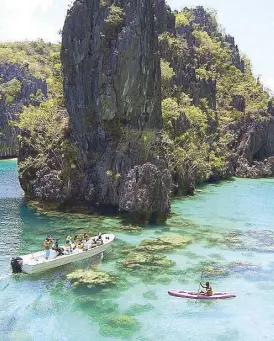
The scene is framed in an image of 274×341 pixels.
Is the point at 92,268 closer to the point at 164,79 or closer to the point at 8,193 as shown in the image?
the point at 8,193

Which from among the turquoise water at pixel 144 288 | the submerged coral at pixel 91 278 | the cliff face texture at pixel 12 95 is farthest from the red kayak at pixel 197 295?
the cliff face texture at pixel 12 95

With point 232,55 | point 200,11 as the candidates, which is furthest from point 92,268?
point 200,11

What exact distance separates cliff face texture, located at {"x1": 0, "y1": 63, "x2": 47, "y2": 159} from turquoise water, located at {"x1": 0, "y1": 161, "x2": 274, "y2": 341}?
300 ft

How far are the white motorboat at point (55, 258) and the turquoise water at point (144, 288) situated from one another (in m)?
0.62

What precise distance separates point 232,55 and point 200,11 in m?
22.5

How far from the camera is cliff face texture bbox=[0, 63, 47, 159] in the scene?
455ft

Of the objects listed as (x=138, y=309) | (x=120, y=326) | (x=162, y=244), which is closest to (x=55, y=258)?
(x=138, y=309)

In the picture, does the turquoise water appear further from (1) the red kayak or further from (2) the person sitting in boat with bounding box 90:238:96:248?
(2) the person sitting in boat with bounding box 90:238:96:248

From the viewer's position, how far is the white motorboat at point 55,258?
109ft

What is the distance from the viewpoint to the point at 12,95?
14288 centimetres

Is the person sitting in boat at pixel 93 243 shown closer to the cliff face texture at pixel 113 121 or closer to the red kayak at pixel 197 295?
the red kayak at pixel 197 295

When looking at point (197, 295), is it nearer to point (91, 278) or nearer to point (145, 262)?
point (145, 262)

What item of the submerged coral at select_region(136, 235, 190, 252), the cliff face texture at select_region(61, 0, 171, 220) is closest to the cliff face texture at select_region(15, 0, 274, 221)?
the cliff face texture at select_region(61, 0, 171, 220)

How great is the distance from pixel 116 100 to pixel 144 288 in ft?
93.1
